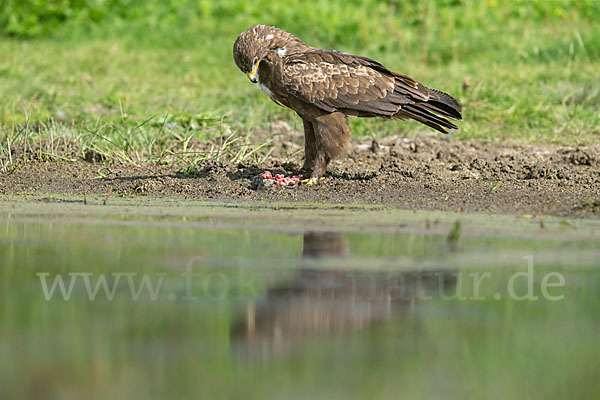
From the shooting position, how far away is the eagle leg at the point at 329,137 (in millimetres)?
7305

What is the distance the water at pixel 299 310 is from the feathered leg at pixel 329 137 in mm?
1694

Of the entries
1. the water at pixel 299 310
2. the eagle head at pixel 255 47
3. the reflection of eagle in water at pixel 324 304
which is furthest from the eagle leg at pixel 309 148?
the reflection of eagle in water at pixel 324 304

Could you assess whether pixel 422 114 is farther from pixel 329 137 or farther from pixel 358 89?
pixel 329 137

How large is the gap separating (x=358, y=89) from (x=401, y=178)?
77cm

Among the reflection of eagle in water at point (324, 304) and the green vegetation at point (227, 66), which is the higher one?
the green vegetation at point (227, 66)

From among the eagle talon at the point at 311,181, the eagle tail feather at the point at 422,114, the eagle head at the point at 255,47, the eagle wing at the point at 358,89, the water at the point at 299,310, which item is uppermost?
the eagle head at the point at 255,47

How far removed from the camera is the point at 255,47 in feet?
23.4

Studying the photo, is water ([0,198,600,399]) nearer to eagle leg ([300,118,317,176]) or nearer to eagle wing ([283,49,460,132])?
eagle wing ([283,49,460,132])

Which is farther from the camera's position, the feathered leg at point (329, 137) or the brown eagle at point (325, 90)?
the feathered leg at point (329, 137)

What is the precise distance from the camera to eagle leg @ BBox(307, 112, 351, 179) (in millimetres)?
7305

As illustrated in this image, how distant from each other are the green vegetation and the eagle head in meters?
0.93

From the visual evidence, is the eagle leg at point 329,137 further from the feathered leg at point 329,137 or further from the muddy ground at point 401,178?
the muddy ground at point 401,178

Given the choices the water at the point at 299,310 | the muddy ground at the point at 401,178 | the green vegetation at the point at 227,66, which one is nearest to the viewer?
the water at the point at 299,310

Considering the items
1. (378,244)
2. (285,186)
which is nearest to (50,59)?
(285,186)
